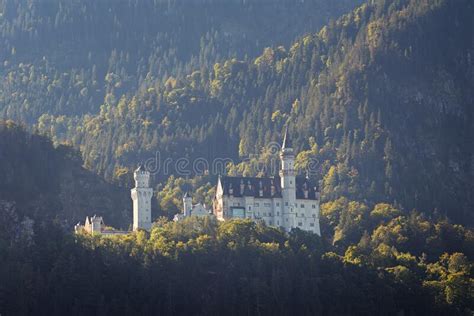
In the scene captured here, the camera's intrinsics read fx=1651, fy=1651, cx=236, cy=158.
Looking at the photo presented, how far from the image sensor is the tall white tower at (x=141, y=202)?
165375 millimetres

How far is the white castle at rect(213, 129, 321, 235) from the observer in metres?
168

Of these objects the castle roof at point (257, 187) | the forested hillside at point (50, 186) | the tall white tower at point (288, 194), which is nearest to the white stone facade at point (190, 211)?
the castle roof at point (257, 187)

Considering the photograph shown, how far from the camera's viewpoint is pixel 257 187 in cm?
16862

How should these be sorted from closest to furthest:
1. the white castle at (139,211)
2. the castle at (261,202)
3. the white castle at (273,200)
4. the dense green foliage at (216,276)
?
the dense green foliage at (216,276)
the white castle at (139,211)
the castle at (261,202)
the white castle at (273,200)

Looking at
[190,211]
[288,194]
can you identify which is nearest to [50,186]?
[190,211]

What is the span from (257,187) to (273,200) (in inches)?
83.2

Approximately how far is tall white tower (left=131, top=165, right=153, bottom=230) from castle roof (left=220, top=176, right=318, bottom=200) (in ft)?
25.5

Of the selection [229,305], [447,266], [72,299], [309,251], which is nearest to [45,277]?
[72,299]

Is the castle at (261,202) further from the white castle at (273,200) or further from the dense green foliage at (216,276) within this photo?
the dense green foliage at (216,276)

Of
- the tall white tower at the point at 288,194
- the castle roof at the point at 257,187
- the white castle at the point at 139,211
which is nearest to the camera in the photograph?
the white castle at the point at 139,211

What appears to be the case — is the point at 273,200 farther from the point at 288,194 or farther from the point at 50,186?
the point at 50,186

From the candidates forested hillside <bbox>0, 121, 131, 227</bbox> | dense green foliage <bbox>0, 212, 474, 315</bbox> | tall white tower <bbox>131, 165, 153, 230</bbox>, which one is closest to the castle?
tall white tower <bbox>131, 165, 153, 230</bbox>

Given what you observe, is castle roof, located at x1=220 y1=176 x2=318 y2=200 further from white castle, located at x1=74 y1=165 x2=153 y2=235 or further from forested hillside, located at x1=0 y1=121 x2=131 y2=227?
forested hillside, located at x1=0 y1=121 x2=131 y2=227

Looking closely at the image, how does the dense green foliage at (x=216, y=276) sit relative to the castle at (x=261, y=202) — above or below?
below
